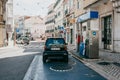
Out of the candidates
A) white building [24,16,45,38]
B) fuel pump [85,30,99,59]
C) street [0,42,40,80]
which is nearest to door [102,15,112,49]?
fuel pump [85,30,99,59]

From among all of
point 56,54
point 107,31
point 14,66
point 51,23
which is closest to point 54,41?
point 56,54

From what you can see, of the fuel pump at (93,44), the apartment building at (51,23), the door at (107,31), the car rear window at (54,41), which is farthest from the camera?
the apartment building at (51,23)

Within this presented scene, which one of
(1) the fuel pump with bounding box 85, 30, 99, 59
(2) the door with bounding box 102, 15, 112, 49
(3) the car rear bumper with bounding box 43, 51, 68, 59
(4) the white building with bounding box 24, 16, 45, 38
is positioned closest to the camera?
(3) the car rear bumper with bounding box 43, 51, 68, 59

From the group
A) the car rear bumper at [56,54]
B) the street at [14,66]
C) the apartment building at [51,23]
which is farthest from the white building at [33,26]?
the car rear bumper at [56,54]

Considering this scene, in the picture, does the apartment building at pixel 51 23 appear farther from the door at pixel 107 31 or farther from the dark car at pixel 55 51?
the dark car at pixel 55 51

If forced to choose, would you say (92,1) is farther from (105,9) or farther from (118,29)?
(118,29)

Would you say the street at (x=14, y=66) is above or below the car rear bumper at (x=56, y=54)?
below

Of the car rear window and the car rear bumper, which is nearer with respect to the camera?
the car rear bumper

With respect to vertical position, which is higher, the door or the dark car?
the door

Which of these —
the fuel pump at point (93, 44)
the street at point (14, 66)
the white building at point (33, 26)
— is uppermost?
the white building at point (33, 26)

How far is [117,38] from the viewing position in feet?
77.8

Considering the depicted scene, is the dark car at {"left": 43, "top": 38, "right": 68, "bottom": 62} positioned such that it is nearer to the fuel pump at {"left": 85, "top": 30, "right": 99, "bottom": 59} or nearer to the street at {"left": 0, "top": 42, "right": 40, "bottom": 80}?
the street at {"left": 0, "top": 42, "right": 40, "bottom": 80}

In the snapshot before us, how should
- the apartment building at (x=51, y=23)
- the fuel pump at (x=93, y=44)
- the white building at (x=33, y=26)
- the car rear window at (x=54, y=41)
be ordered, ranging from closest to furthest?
the car rear window at (x=54, y=41) < the fuel pump at (x=93, y=44) < the apartment building at (x=51, y=23) < the white building at (x=33, y=26)

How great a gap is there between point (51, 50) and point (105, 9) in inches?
472
